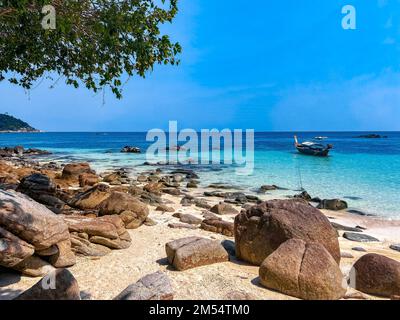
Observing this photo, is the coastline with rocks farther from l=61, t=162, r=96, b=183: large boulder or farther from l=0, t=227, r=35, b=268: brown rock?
l=61, t=162, r=96, b=183: large boulder

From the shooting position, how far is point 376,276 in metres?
5.91

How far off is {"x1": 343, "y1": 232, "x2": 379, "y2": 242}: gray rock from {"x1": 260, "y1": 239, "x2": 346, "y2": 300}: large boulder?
520 centimetres

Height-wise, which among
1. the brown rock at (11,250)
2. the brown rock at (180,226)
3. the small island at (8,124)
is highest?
the small island at (8,124)

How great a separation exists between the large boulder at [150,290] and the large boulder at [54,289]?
673 millimetres

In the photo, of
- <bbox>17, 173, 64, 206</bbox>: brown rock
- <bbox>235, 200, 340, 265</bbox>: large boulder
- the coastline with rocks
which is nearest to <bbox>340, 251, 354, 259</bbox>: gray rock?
the coastline with rocks

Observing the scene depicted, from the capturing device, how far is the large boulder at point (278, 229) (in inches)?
259

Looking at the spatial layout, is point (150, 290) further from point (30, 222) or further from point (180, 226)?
point (180, 226)

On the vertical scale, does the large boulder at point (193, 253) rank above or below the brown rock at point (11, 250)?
below

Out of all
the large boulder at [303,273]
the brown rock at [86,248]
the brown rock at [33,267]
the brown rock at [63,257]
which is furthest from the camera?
the brown rock at [86,248]

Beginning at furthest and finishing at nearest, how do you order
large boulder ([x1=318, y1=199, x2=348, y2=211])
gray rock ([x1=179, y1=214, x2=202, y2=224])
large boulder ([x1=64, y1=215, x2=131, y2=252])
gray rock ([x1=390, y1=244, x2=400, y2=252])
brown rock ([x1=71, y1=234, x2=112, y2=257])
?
1. large boulder ([x1=318, y1=199, x2=348, y2=211])
2. gray rock ([x1=179, y1=214, x2=202, y2=224])
3. gray rock ([x1=390, y1=244, x2=400, y2=252])
4. large boulder ([x1=64, y1=215, x2=131, y2=252])
5. brown rock ([x1=71, y1=234, x2=112, y2=257])

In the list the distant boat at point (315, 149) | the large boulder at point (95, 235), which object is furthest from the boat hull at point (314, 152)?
the large boulder at point (95, 235)

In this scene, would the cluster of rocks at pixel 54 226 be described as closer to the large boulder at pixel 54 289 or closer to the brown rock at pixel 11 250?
the brown rock at pixel 11 250

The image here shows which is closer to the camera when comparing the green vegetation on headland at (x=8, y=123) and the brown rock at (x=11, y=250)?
the brown rock at (x=11, y=250)

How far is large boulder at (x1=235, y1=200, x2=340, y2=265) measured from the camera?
21.6 ft
